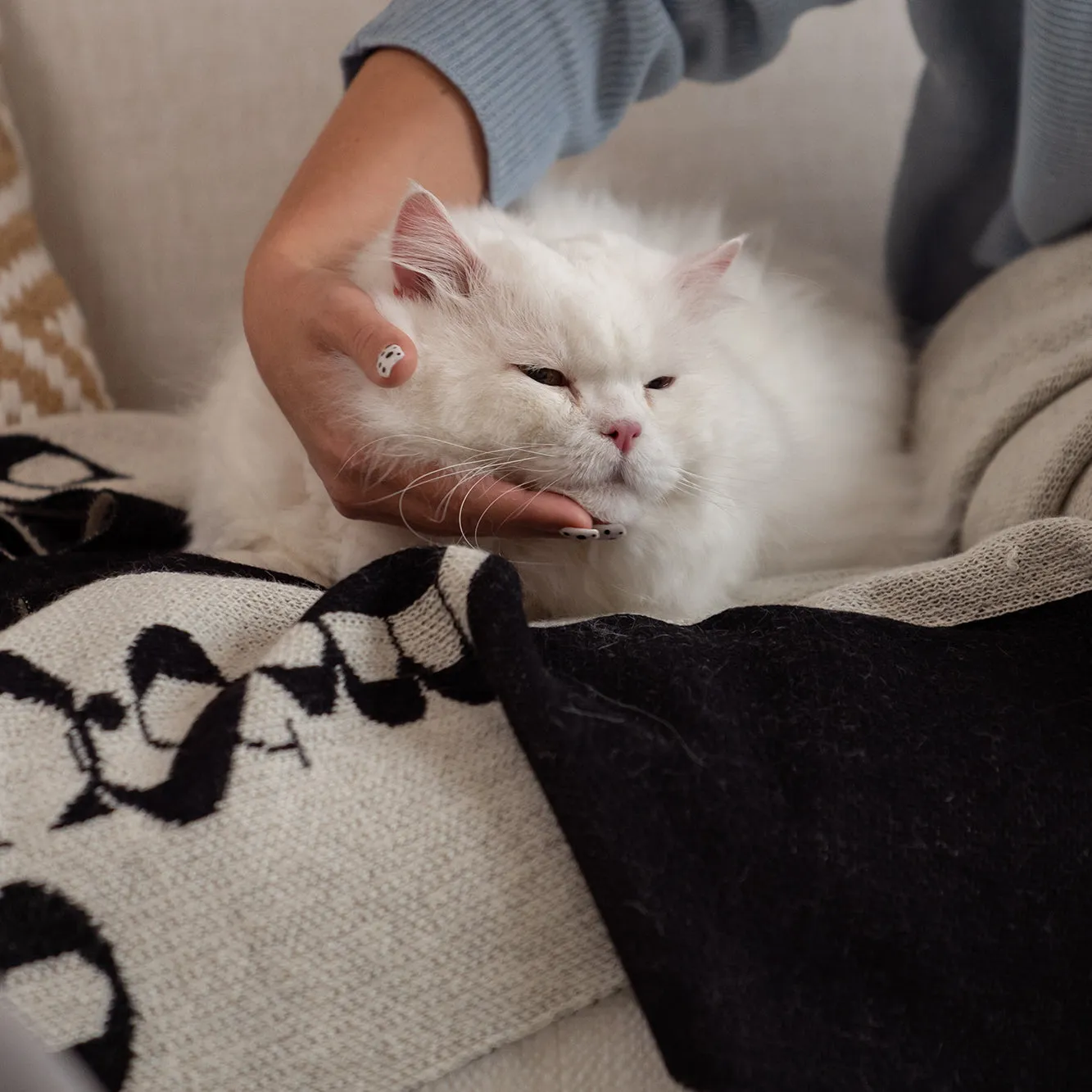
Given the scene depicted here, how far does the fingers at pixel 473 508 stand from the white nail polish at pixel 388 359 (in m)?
0.08

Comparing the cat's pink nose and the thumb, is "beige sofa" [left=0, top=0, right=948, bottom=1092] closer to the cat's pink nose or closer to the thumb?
the thumb

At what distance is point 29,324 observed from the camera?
1.16m

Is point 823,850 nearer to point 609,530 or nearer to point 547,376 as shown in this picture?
point 609,530

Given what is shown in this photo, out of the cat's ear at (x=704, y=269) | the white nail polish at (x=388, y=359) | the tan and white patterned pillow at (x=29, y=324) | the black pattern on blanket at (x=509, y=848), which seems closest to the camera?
the black pattern on blanket at (x=509, y=848)

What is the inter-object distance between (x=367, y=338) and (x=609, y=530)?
0.74ft

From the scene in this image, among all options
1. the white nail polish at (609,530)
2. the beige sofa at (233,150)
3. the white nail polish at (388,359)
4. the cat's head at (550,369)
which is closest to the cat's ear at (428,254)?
the cat's head at (550,369)

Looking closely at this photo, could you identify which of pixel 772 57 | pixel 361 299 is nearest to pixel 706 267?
pixel 361 299

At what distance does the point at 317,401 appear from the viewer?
0.74 meters

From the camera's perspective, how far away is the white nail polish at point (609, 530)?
0.71m

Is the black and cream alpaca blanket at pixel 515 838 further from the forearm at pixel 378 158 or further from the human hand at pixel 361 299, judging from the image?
the forearm at pixel 378 158

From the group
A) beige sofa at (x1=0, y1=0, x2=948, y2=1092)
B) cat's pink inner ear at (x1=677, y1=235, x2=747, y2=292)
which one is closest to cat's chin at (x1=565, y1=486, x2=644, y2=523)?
cat's pink inner ear at (x1=677, y1=235, x2=747, y2=292)

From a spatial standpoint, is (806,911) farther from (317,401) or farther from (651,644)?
(317,401)

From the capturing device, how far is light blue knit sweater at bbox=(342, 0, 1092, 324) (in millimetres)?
921

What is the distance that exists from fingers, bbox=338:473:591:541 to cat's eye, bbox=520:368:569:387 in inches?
3.5
